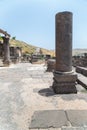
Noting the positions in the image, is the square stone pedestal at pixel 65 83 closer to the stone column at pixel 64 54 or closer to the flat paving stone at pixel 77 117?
the stone column at pixel 64 54

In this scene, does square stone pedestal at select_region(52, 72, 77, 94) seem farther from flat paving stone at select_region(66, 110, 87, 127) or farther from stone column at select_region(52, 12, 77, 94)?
flat paving stone at select_region(66, 110, 87, 127)

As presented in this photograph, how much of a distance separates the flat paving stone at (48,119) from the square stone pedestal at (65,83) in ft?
5.20

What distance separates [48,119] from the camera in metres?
→ 3.48

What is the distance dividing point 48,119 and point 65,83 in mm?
2152

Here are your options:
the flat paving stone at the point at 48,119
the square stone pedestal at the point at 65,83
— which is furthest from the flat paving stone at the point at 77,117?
the square stone pedestal at the point at 65,83

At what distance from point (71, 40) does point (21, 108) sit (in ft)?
8.92

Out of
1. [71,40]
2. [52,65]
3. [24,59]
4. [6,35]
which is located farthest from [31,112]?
[24,59]

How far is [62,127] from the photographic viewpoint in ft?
10.4

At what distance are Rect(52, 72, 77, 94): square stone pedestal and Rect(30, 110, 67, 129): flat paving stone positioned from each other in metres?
1.59

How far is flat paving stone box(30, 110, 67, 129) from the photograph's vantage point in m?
3.25

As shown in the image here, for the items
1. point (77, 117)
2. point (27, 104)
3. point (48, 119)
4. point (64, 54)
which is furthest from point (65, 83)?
point (48, 119)

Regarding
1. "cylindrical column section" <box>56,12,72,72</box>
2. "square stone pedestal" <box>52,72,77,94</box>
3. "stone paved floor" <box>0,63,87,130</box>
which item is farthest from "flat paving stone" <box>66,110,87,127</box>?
"cylindrical column section" <box>56,12,72,72</box>

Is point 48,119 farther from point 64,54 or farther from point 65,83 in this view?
point 64,54

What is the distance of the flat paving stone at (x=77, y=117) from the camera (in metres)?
3.28
